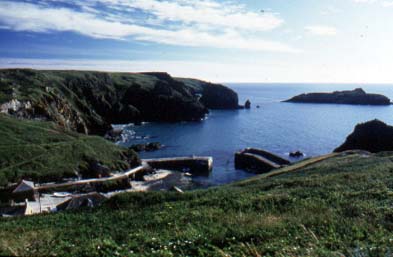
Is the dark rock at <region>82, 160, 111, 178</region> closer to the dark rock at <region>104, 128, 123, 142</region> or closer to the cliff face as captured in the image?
the cliff face

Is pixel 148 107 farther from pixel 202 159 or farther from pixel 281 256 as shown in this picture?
pixel 281 256

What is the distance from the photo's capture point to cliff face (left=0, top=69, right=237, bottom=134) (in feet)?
353

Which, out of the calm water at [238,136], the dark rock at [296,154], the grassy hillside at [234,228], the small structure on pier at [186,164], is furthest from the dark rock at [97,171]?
the grassy hillside at [234,228]

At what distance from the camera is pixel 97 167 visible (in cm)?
7031

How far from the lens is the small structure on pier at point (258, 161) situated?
259ft

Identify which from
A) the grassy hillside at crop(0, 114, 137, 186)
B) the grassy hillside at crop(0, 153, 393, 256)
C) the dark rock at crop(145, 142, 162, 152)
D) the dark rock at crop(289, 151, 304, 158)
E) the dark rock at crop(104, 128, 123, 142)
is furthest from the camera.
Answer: the dark rock at crop(104, 128, 123, 142)

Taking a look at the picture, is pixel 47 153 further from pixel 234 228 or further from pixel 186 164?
pixel 234 228

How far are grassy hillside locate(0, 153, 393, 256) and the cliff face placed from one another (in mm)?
89733

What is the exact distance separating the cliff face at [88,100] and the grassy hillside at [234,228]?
89.7 meters

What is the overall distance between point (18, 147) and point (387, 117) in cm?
15166

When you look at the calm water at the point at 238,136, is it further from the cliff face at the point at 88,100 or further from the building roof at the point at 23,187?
the building roof at the point at 23,187

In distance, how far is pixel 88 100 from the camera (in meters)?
167

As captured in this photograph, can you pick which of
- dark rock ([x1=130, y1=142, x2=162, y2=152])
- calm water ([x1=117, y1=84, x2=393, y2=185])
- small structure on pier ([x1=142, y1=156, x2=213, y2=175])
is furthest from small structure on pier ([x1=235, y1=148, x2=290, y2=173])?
dark rock ([x1=130, y1=142, x2=162, y2=152])

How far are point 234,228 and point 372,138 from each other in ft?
253
